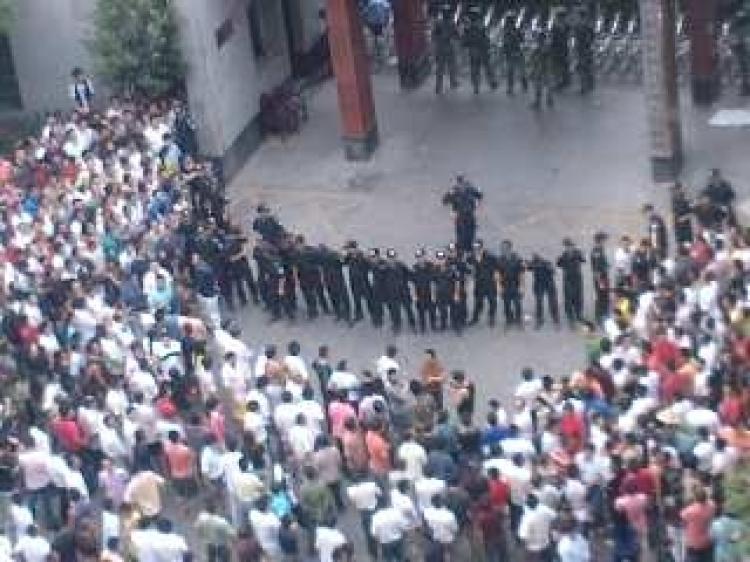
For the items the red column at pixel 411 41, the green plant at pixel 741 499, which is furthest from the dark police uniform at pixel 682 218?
the red column at pixel 411 41

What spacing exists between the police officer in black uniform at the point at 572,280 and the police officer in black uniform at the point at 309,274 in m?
3.52

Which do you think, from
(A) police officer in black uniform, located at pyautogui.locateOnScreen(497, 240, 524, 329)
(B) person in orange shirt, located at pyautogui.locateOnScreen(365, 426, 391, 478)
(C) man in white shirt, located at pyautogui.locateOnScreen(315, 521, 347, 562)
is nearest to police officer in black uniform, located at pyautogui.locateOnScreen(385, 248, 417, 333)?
(A) police officer in black uniform, located at pyautogui.locateOnScreen(497, 240, 524, 329)

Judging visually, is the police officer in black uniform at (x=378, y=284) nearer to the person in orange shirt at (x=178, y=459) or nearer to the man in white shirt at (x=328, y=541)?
the person in orange shirt at (x=178, y=459)

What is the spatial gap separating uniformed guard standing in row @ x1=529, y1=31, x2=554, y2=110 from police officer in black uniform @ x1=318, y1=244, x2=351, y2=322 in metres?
6.89

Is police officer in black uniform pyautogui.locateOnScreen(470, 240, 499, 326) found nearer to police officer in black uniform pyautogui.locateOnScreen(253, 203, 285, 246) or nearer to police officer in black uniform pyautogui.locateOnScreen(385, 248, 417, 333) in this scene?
police officer in black uniform pyautogui.locateOnScreen(385, 248, 417, 333)

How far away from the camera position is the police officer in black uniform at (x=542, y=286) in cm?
2884

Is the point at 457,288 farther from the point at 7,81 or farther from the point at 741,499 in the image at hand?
the point at 7,81

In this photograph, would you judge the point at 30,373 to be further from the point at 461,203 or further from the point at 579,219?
the point at 579,219

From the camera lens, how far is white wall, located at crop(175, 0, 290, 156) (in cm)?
3444

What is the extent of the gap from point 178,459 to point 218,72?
451 inches

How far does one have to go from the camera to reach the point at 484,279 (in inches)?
1145

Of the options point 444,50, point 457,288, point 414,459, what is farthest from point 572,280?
point 444,50

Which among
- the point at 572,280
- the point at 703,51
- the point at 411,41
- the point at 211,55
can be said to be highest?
the point at 211,55

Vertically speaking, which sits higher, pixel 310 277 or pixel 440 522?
pixel 310 277
